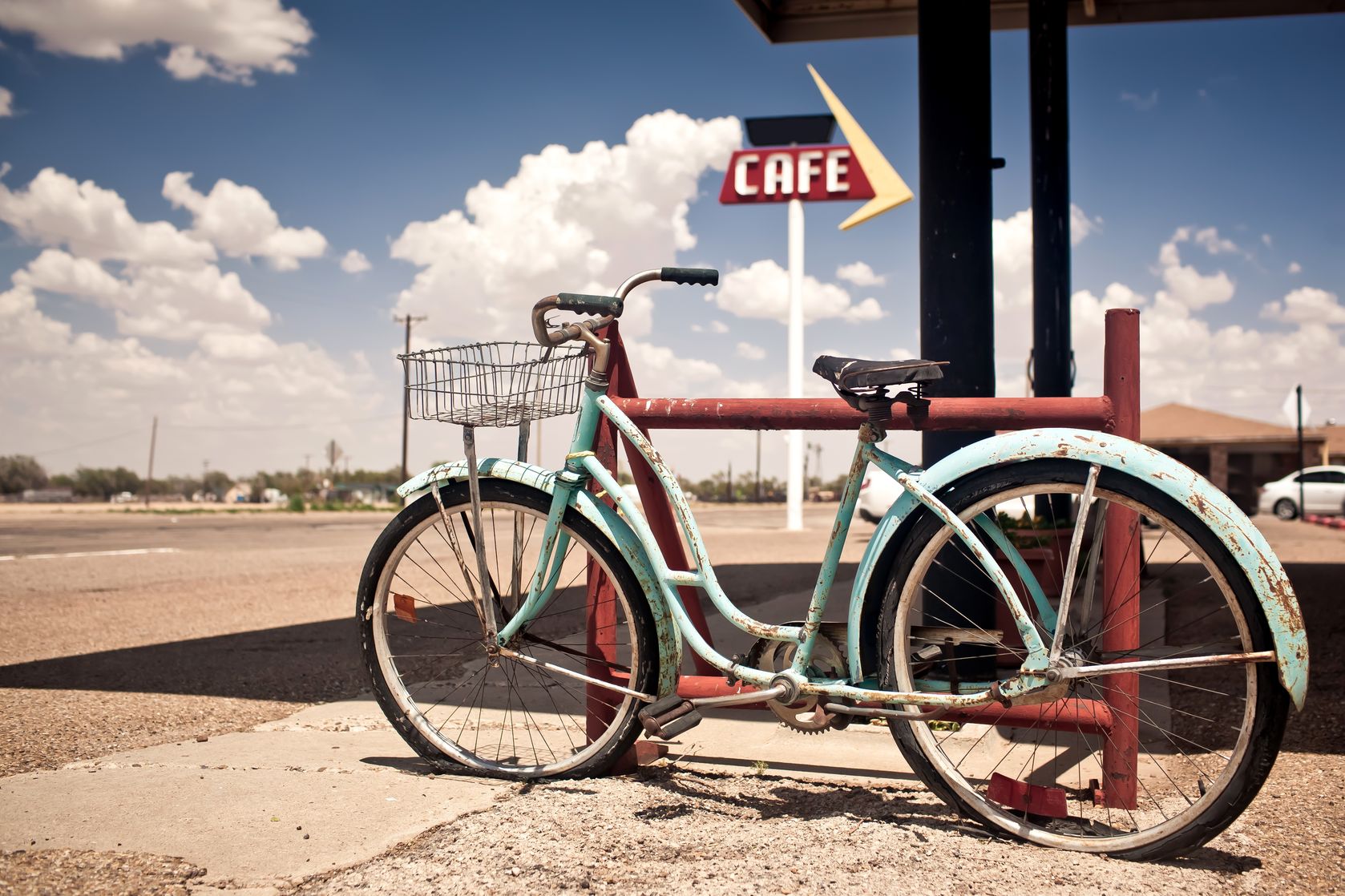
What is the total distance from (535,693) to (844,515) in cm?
Result: 244

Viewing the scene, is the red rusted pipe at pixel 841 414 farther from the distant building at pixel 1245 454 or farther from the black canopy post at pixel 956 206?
the distant building at pixel 1245 454

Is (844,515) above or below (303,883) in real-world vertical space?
above

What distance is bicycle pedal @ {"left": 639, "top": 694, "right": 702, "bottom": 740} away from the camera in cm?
287

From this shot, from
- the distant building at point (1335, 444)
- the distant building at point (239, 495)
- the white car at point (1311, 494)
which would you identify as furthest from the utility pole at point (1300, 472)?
the distant building at point (239, 495)

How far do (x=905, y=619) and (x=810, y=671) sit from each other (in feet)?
→ 1.09

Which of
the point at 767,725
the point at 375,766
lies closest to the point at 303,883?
the point at 375,766

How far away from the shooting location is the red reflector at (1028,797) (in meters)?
2.54

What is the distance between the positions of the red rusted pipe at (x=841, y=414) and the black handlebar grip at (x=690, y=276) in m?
0.37

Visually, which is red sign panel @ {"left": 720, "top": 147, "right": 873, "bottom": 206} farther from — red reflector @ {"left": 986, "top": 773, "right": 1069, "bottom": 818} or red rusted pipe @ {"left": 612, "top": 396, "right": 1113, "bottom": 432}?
red reflector @ {"left": 986, "top": 773, "right": 1069, "bottom": 818}

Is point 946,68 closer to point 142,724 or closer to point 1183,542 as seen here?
point 1183,542

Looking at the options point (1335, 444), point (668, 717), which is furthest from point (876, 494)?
point (1335, 444)

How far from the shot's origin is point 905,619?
8.60 feet

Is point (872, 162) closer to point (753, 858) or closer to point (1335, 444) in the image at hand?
point (753, 858)

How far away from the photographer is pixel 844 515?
2.73 m
